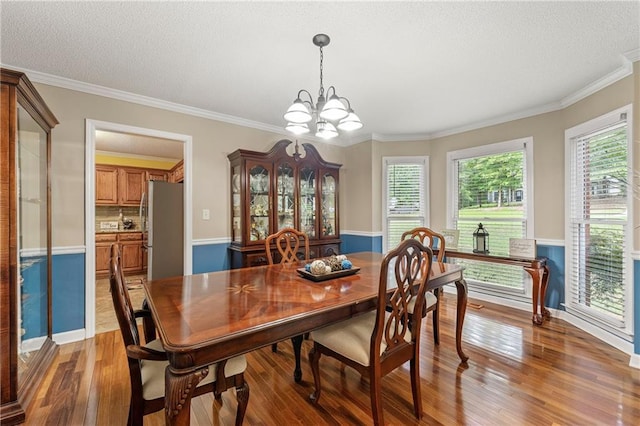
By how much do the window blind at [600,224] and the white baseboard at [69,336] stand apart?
4923 mm

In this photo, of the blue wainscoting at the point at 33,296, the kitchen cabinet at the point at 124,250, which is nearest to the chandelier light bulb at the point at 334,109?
the blue wainscoting at the point at 33,296

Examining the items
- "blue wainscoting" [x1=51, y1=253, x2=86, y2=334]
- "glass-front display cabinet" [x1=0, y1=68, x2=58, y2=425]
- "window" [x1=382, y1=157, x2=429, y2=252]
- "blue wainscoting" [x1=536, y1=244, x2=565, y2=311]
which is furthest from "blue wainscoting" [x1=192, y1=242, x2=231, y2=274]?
"blue wainscoting" [x1=536, y1=244, x2=565, y2=311]

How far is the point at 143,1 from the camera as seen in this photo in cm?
167

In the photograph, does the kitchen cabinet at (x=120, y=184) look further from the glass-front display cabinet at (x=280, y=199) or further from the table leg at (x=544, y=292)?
the table leg at (x=544, y=292)

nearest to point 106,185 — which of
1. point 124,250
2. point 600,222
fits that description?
point 124,250

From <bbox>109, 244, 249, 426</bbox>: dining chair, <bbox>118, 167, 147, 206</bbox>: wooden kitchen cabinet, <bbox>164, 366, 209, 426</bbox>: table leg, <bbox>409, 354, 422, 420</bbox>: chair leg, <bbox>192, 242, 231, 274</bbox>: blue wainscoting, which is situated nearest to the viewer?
<bbox>164, 366, 209, 426</bbox>: table leg

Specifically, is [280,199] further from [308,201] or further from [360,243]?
[360,243]

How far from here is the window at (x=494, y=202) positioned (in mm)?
3534

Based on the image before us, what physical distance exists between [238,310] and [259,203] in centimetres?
230

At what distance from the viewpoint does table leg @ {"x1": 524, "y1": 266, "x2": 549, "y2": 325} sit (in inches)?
119

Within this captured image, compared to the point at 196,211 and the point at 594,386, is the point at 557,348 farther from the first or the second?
the point at 196,211

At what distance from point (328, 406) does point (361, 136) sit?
3727 mm

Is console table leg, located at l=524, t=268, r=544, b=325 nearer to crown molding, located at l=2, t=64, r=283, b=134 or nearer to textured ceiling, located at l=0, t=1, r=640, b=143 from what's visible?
textured ceiling, located at l=0, t=1, r=640, b=143

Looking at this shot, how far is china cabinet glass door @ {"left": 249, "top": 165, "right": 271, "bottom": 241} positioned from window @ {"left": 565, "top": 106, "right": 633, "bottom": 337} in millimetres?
3416
